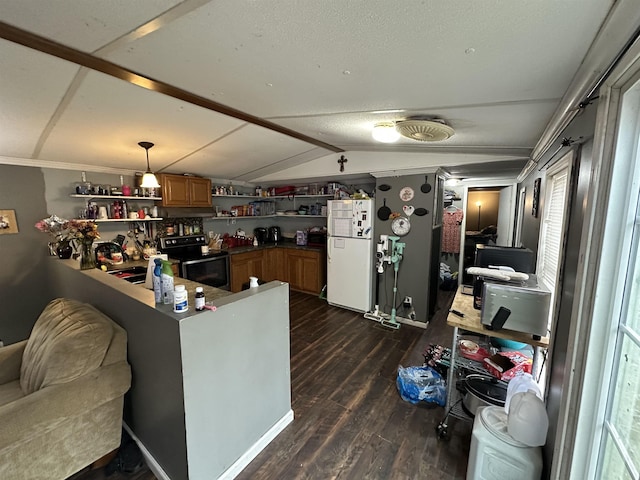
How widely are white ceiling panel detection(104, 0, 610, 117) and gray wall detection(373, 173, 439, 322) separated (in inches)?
73.1

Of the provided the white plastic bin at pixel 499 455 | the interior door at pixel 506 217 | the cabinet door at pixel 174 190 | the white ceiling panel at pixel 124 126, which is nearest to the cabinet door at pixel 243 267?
the cabinet door at pixel 174 190

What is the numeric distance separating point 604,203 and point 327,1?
1.18 m

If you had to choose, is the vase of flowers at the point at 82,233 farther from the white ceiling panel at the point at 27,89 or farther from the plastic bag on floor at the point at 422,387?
the plastic bag on floor at the point at 422,387

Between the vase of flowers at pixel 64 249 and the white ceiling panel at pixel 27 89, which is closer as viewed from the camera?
the white ceiling panel at pixel 27 89

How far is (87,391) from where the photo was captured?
1.44 metres

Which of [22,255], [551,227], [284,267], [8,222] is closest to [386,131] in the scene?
[551,227]

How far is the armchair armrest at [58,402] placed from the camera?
122 centimetres

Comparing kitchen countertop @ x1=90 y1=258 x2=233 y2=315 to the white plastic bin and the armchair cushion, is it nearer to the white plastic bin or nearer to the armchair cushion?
the armchair cushion

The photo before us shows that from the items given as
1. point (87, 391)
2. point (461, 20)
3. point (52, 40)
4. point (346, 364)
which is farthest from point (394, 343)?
point (52, 40)

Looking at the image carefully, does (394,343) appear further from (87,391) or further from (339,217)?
(87,391)

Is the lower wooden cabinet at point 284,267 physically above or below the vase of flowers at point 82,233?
below

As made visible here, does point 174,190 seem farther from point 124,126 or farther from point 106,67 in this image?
point 106,67

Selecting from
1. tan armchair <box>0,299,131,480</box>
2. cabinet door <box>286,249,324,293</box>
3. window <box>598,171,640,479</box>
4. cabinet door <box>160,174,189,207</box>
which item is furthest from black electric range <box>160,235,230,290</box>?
window <box>598,171,640,479</box>

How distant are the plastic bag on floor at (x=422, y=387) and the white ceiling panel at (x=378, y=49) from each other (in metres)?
Answer: 2.04
